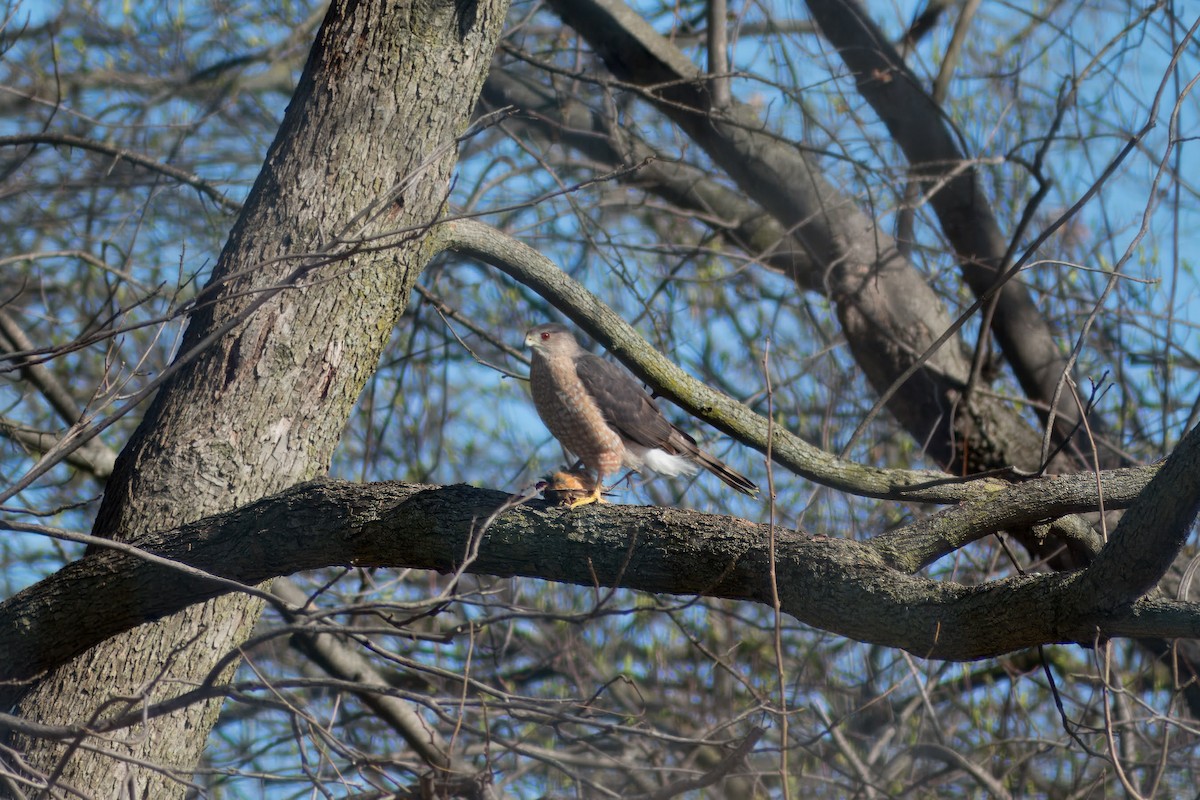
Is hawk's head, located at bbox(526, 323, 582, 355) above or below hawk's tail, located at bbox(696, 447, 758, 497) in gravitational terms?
above

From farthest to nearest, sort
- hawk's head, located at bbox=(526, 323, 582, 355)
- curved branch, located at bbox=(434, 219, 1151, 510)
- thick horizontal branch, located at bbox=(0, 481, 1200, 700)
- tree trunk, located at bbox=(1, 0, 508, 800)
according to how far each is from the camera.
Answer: hawk's head, located at bbox=(526, 323, 582, 355)
curved branch, located at bbox=(434, 219, 1151, 510)
tree trunk, located at bbox=(1, 0, 508, 800)
thick horizontal branch, located at bbox=(0, 481, 1200, 700)

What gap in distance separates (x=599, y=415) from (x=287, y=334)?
141cm

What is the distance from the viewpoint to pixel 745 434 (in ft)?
12.8

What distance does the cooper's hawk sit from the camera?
447 cm

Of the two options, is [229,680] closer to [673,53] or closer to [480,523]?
[480,523]

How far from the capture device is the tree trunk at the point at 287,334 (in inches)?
134

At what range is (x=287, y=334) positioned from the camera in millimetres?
3611

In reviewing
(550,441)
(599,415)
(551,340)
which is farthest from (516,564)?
(550,441)

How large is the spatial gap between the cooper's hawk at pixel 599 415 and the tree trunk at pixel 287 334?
0.91 m

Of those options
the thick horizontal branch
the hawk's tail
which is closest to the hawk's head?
the hawk's tail

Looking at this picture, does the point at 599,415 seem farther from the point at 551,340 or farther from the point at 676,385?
the point at 676,385

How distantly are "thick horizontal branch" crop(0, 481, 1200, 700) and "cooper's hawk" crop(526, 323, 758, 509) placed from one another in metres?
1.43

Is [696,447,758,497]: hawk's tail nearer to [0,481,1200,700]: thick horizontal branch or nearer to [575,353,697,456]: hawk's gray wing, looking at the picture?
[575,353,697,456]: hawk's gray wing

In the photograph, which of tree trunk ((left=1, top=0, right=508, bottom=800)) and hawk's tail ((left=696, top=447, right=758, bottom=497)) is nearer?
tree trunk ((left=1, top=0, right=508, bottom=800))
